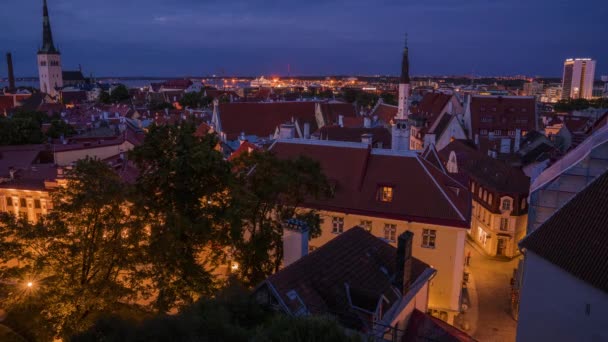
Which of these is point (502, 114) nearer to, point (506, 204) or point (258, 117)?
point (258, 117)

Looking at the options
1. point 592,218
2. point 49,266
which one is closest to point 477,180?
point 592,218

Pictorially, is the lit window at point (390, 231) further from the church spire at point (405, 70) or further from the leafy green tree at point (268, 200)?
the church spire at point (405, 70)

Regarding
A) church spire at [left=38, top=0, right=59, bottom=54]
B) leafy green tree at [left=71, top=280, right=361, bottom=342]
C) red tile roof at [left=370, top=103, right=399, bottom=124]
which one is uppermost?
church spire at [left=38, top=0, right=59, bottom=54]

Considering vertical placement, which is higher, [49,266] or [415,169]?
[415,169]

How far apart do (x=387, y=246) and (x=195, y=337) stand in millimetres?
10118

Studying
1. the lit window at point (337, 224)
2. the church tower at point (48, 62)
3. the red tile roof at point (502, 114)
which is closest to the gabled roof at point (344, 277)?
the lit window at point (337, 224)

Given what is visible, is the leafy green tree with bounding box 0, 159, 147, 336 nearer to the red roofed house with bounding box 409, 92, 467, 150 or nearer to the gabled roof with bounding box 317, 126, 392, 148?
the red roofed house with bounding box 409, 92, 467, 150

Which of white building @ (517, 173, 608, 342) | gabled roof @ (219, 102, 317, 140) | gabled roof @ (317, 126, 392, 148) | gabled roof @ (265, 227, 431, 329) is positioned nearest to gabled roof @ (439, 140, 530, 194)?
gabled roof @ (317, 126, 392, 148)

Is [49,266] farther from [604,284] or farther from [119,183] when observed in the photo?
[604,284]

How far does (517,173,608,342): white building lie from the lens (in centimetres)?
1655

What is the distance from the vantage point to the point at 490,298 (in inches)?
1150

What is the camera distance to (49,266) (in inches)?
696

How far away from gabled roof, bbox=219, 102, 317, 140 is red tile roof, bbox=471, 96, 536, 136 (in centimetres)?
2218

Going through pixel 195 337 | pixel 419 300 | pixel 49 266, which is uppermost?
pixel 195 337
